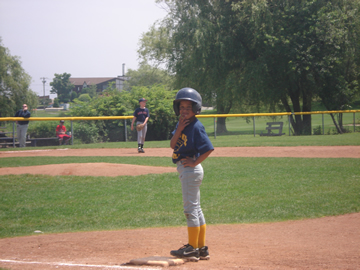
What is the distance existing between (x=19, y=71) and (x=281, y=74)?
34.7 meters

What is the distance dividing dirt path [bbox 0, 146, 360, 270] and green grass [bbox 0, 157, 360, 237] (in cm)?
54

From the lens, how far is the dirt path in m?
4.05

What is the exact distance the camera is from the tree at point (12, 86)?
1777 inches

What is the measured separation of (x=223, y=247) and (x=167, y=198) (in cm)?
348

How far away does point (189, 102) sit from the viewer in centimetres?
433

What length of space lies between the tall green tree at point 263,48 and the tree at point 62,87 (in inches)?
3926

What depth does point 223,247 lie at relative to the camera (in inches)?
190

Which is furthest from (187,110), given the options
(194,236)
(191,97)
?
(194,236)

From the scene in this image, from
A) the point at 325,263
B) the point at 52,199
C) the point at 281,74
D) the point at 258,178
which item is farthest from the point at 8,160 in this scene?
the point at 281,74

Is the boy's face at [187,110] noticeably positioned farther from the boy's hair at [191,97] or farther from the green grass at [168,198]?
the green grass at [168,198]

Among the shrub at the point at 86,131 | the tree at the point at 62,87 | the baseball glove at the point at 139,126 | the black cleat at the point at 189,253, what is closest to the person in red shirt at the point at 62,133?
the shrub at the point at 86,131

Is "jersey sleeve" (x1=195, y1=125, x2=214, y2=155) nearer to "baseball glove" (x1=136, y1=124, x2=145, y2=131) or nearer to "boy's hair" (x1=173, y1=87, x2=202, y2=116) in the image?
"boy's hair" (x1=173, y1=87, x2=202, y2=116)

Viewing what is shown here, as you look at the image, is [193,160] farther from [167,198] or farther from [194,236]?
[167,198]

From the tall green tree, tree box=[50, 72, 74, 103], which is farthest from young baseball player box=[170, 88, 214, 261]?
tree box=[50, 72, 74, 103]
